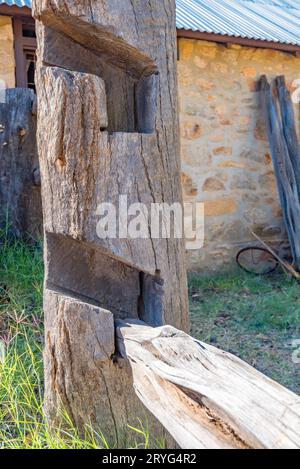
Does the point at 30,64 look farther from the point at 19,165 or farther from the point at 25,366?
the point at 25,366

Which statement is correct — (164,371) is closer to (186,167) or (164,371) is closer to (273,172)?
(186,167)

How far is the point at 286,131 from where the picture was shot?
5.53 metres

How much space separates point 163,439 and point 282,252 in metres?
4.37

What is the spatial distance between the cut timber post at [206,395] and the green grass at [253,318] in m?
1.77

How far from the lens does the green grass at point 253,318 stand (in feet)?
11.0

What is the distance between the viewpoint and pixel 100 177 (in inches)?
61.1

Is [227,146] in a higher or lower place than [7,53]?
lower

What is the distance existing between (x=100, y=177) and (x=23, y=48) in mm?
3292

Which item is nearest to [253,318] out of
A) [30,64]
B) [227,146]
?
[227,146]

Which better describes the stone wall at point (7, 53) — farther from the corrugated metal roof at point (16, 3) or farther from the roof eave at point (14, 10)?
the corrugated metal roof at point (16, 3)

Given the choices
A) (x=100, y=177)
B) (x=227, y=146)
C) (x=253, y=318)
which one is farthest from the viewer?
(x=227, y=146)
